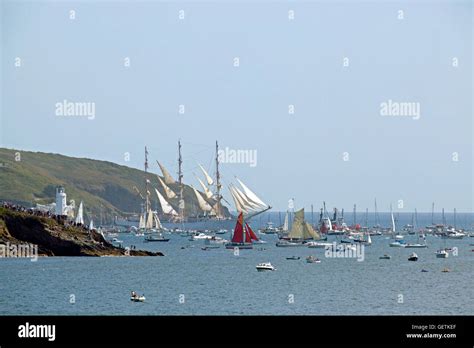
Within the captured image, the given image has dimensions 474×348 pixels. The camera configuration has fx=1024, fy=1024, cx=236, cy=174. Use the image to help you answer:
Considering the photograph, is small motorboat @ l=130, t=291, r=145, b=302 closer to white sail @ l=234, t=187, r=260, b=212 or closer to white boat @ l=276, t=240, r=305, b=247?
white boat @ l=276, t=240, r=305, b=247

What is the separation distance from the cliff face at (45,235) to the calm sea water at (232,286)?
248 centimetres

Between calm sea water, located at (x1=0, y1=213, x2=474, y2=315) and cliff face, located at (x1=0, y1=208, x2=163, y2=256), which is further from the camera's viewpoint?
cliff face, located at (x1=0, y1=208, x2=163, y2=256)

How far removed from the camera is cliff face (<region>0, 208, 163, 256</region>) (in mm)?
106062

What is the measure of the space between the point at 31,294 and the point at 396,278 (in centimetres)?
Result: 3520

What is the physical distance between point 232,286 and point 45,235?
3189 cm

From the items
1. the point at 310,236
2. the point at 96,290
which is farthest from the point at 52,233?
the point at 310,236

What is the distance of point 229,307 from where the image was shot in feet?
225

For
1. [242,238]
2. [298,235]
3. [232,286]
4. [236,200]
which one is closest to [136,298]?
[232,286]

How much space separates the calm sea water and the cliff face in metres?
2.48

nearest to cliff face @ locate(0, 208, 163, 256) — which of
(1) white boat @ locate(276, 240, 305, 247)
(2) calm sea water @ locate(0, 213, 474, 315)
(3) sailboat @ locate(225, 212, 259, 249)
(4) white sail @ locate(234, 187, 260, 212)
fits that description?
(2) calm sea water @ locate(0, 213, 474, 315)

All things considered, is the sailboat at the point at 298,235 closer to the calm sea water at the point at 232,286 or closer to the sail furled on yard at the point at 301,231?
the sail furled on yard at the point at 301,231

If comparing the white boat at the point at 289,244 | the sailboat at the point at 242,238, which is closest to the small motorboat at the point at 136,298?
the sailboat at the point at 242,238

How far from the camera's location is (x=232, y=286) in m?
84.2
